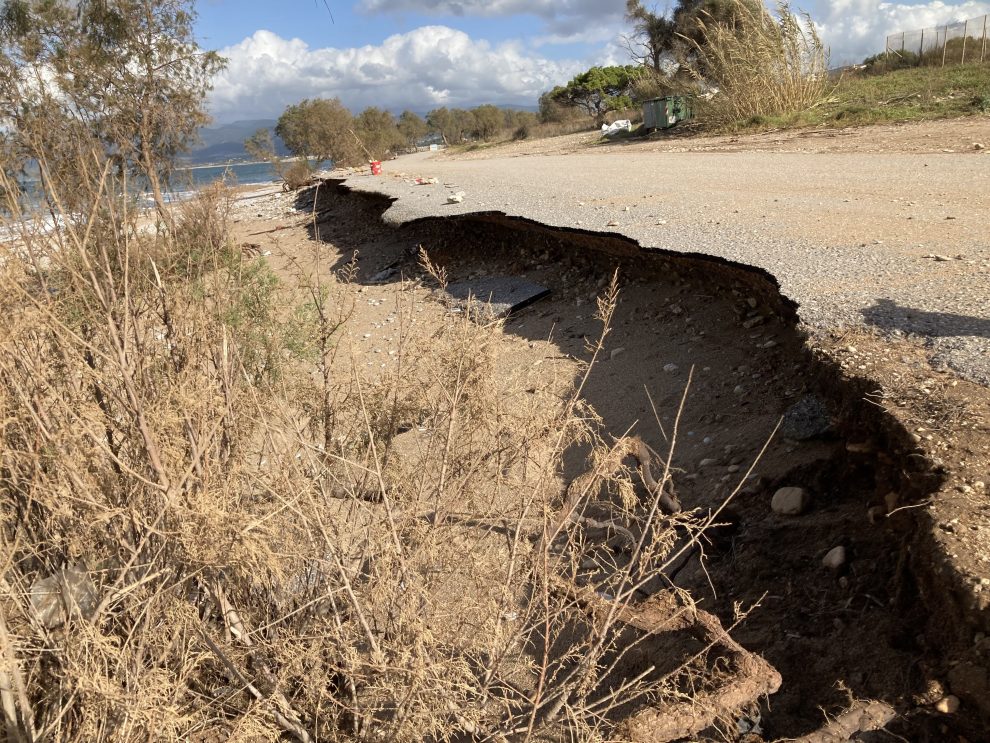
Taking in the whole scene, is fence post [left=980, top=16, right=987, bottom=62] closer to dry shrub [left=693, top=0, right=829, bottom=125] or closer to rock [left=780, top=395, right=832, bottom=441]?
dry shrub [left=693, top=0, right=829, bottom=125]

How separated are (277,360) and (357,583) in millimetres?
1129

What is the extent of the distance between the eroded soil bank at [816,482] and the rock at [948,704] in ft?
0.04

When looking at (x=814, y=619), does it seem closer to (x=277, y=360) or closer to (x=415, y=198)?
(x=277, y=360)

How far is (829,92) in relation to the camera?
521 inches

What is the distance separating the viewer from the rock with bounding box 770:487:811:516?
10.7 feet

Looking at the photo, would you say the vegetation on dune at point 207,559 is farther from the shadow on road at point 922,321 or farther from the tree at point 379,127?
the tree at point 379,127

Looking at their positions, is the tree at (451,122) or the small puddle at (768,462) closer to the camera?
the small puddle at (768,462)

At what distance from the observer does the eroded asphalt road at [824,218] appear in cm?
374

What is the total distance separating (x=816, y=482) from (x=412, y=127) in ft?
145

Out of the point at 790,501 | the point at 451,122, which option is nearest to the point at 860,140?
the point at 790,501

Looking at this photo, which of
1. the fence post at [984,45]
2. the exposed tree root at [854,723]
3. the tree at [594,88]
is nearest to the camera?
the exposed tree root at [854,723]

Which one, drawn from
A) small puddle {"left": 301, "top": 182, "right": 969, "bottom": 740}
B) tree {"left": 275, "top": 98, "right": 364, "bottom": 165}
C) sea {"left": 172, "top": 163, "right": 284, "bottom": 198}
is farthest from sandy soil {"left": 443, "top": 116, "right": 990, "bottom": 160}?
tree {"left": 275, "top": 98, "right": 364, "bottom": 165}

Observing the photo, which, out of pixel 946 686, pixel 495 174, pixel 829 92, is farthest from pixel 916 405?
pixel 829 92

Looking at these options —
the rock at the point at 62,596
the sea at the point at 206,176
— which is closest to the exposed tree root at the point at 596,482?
the rock at the point at 62,596
